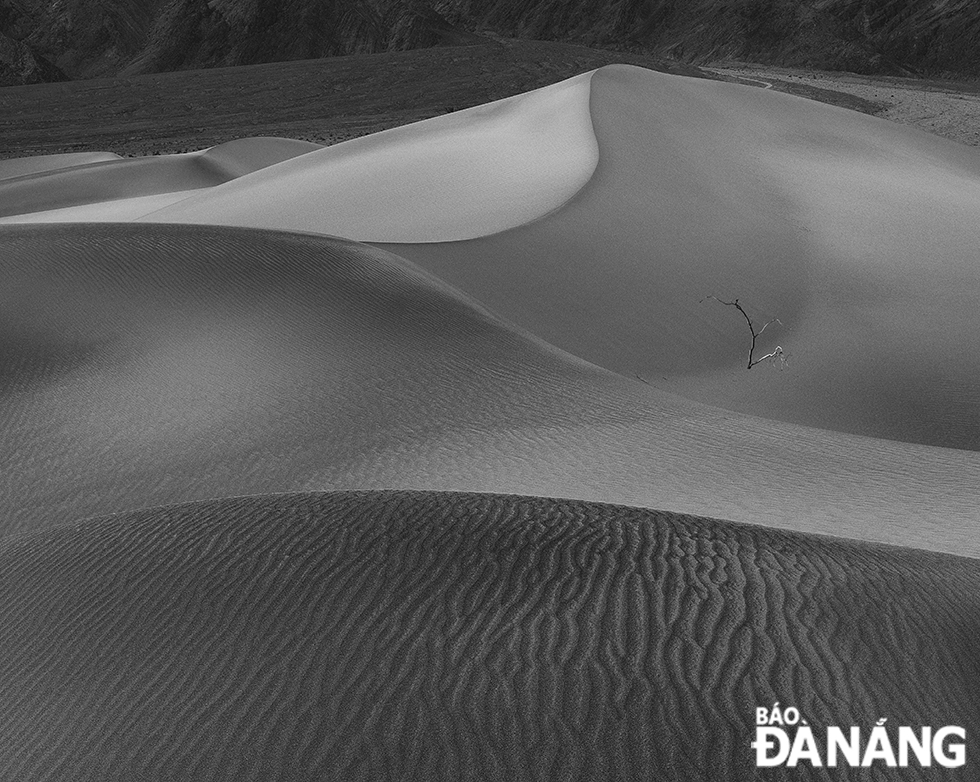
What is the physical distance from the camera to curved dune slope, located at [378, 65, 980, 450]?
8883 millimetres

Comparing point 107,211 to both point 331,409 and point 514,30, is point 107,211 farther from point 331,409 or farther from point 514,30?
point 514,30

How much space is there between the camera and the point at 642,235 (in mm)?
11086

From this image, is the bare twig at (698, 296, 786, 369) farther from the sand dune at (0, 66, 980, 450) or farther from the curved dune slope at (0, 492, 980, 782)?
the curved dune slope at (0, 492, 980, 782)

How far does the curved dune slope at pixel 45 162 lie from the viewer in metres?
28.4

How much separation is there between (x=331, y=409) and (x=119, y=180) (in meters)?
20.0

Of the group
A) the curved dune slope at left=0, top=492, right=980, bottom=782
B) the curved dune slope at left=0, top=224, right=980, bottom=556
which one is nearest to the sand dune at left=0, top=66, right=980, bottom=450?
the curved dune slope at left=0, top=224, right=980, bottom=556

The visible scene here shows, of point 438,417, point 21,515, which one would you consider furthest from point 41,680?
point 438,417

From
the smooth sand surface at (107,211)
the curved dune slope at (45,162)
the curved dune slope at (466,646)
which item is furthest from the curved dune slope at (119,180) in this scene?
the curved dune slope at (466,646)

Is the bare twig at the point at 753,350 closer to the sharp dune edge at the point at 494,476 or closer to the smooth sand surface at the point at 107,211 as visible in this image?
the sharp dune edge at the point at 494,476

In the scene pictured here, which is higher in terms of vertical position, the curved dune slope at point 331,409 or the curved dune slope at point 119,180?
the curved dune slope at point 119,180

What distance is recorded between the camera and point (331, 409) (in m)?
5.77

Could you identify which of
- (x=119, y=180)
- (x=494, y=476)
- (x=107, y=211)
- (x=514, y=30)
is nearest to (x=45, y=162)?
(x=119, y=180)

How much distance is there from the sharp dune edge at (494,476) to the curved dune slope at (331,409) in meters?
0.03

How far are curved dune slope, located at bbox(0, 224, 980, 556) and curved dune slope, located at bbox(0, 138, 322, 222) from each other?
45.5 feet
